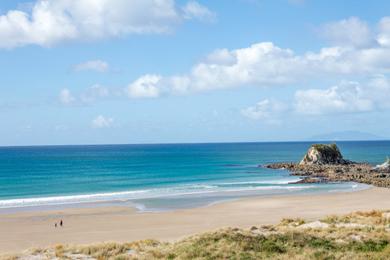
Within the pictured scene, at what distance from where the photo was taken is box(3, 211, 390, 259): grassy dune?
17969mm

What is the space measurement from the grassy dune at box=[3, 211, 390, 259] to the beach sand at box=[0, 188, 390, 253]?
35.1 feet

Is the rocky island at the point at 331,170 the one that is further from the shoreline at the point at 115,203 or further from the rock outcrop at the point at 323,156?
the shoreline at the point at 115,203

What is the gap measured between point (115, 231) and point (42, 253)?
16046 mm

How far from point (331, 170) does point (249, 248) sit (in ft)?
224

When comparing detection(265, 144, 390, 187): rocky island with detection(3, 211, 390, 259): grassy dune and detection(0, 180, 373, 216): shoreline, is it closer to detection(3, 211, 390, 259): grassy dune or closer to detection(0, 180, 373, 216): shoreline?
detection(0, 180, 373, 216): shoreline

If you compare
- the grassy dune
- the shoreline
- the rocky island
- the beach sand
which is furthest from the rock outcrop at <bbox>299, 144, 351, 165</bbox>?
the grassy dune

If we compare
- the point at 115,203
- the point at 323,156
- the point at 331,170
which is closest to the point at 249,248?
the point at 115,203

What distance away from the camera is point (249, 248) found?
1888cm

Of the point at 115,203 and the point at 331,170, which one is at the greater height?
the point at 331,170

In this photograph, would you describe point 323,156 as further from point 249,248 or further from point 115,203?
point 249,248

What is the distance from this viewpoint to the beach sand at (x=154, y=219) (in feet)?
106

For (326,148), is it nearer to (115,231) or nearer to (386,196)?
(386,196)

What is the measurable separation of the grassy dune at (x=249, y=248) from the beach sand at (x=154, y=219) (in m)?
10.7

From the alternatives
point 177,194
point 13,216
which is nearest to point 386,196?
point 177,194
